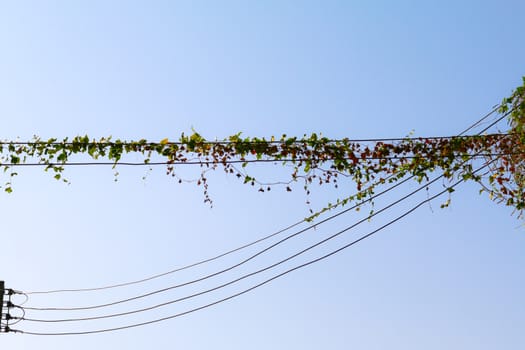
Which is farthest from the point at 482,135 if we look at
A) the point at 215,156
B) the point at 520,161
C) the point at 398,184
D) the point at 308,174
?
the point at 215,156

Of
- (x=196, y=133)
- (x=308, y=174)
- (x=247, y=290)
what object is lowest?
(x=247, y=290)

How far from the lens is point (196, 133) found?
31.0 feet

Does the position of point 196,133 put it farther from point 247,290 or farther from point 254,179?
point 247,290

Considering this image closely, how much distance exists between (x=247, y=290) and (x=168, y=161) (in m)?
2.47

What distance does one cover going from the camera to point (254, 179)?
373 inches

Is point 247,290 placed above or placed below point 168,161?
below

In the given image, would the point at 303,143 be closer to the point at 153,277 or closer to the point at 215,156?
the point at 215,156

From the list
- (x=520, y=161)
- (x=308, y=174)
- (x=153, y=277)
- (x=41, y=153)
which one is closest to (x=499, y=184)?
(x=520, y=161)

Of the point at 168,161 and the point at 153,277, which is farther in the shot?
the point at 153,277

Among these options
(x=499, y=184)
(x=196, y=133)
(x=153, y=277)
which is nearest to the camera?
(x=196, y=133)

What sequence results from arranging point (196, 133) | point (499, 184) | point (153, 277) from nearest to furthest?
point (196, 133)
point (499, 184)
point (153, 277)

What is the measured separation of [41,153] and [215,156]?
2.39m

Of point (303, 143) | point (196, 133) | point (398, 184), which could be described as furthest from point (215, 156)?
point (398, 184)

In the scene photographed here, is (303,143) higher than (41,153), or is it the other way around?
(41,153)
